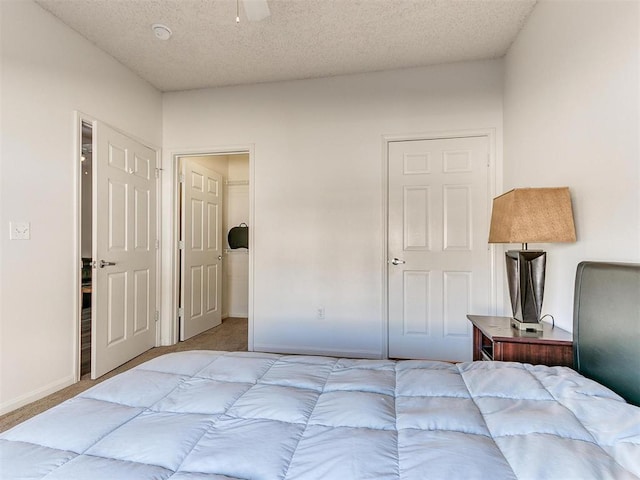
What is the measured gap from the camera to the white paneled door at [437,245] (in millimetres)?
2943

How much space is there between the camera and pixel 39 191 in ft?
7.28

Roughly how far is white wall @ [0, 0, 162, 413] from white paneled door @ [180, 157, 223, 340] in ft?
3.79

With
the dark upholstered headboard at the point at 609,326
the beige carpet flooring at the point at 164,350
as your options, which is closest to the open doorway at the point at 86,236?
the beige carpet flooring at the point at 164,350

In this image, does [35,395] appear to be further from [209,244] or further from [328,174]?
[328,174]

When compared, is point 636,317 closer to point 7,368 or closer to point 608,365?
point 608,365

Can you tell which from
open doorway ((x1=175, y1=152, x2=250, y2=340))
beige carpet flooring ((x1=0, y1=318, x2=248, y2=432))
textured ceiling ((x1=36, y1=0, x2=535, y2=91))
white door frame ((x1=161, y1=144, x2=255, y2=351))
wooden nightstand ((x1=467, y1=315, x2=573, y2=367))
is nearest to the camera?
wooden nightstand ((x1=467, y1=315, x2=573, y2=367))

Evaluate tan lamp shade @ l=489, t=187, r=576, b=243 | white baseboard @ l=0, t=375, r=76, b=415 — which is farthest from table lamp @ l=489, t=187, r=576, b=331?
white baseboard @ l=0, t=375, r=76, b=415

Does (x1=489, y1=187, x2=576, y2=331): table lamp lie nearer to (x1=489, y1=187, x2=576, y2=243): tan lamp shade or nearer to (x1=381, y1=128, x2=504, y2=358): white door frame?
(x1=489, y1=187, x2=576, y2=243): tan lamp shade

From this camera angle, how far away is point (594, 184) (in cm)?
158

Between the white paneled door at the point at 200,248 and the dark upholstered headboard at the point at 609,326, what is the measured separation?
3354mm

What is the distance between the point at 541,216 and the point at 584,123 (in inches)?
19.8

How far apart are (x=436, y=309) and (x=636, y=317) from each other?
1894 mm

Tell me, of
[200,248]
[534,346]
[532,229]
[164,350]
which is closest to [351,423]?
[534,346]

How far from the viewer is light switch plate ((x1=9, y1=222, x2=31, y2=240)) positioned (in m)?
2.06
